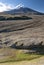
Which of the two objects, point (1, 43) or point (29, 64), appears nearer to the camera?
point (29, 64)

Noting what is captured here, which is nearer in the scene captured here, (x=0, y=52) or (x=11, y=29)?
(x=0, y=52)

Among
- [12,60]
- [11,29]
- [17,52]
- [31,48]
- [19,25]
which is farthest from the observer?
[19,25]

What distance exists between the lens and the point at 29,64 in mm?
58250

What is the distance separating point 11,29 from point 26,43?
47.8m

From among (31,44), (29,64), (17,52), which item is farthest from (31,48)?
(29,64)

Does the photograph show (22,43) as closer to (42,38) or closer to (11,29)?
(42,38)

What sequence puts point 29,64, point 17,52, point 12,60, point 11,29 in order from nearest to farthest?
point 29,64
point 12,60
point 17,52
point 11,29

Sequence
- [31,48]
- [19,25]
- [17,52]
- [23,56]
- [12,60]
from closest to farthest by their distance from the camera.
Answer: [12,60]
[23,56]
[17,52]
[31,48]
[19,25]

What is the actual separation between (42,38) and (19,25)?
54.6 metres

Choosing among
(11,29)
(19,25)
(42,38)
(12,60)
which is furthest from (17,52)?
(19,25)

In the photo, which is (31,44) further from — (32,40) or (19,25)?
(19,25)

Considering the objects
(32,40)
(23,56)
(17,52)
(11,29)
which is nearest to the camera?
(23,56)

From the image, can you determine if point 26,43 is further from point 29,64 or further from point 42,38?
point 29,64

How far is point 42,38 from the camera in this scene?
308 feet
